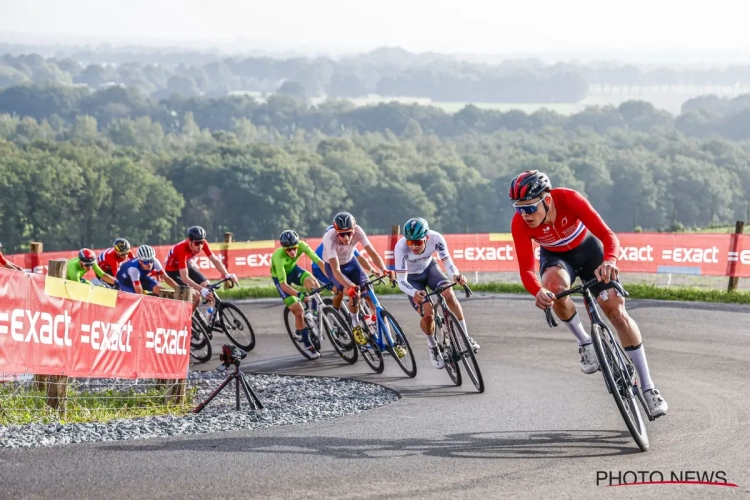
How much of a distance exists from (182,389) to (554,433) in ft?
18.5

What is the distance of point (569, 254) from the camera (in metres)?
9.21

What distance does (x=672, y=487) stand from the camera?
7.27m

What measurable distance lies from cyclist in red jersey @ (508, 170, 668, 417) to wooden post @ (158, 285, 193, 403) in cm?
549

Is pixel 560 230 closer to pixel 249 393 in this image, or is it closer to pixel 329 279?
pixel 249 393

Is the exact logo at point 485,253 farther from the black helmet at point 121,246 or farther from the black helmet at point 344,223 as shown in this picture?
the black helmet at point 344,223

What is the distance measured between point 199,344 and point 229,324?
64 centimetres

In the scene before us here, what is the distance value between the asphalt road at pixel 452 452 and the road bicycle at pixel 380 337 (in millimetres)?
320

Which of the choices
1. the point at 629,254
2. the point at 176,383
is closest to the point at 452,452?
the point at 176,383

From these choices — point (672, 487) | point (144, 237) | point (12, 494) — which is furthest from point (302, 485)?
point (144, 237)

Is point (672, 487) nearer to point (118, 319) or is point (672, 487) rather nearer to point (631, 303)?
point (118, 319)

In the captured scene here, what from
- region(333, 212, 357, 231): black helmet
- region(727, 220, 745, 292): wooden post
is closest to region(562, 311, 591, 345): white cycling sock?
region(333, 212, 357, 231): black helmet

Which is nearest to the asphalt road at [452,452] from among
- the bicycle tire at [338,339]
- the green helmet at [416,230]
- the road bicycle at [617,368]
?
the road bicycle at [617,368]

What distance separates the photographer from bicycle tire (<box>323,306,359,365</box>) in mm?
15055

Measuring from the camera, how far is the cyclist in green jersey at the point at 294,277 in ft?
49.9
